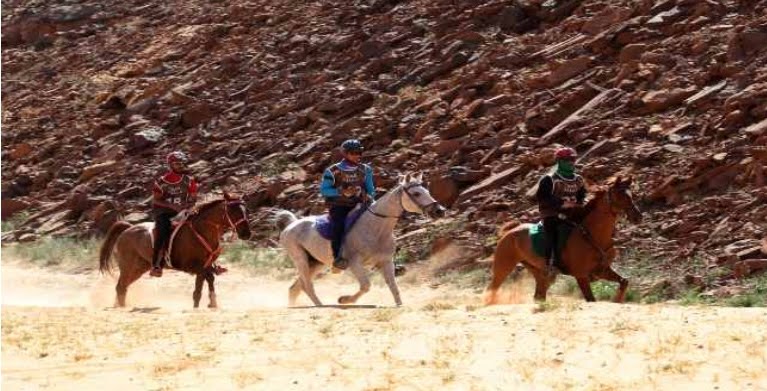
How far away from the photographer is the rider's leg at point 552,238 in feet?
49.6

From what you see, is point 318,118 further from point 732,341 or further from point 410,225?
point 732,341

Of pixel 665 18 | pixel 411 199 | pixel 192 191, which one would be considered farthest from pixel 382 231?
pixel 665 18

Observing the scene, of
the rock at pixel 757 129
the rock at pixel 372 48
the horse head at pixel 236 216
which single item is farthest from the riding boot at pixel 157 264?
the rock at pixel 372 48

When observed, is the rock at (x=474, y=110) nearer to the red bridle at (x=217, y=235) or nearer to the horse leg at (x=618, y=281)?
the red bridle at (x=217, y=235)

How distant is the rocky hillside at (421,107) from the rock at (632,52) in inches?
1.3

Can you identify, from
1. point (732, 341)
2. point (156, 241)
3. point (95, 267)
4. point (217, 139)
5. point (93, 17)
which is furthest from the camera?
point (93, 17)

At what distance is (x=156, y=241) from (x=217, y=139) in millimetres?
14537

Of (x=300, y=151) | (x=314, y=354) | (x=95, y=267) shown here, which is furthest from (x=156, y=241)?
(x=300, y=151)

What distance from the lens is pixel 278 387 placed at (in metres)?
9.27

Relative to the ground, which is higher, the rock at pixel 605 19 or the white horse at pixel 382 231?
the white horse at pixel 382 231

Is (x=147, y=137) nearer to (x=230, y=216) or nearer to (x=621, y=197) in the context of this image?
(x=230, y=216)

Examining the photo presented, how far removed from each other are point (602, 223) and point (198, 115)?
2078 cm

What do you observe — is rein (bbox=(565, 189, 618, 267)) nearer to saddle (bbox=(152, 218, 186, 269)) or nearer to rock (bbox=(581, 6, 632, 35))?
saddle (bbox=(152, 218, 186, 269))

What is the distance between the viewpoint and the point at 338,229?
15805 millimetres
